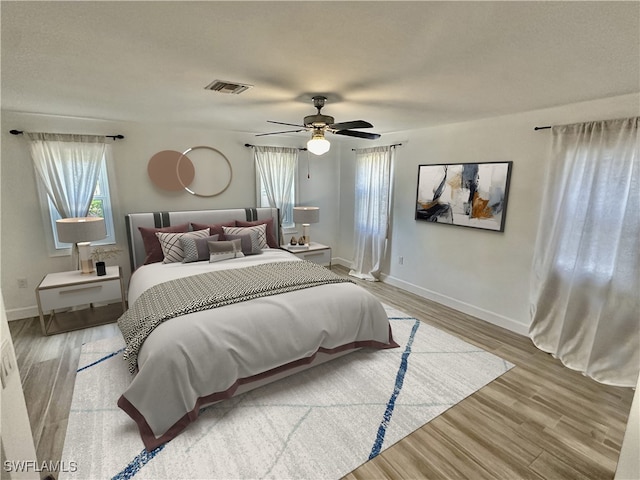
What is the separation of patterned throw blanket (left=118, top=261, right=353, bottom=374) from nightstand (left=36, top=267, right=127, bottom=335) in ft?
2.73

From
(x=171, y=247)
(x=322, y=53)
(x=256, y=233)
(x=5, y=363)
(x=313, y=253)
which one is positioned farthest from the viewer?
(x=313, y=253)

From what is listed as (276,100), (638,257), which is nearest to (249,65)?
(276,100)

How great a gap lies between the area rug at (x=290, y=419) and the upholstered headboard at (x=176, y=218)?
4.16 ft

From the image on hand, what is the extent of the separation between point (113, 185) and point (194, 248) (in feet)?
4.46

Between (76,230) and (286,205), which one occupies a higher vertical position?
(286,205)

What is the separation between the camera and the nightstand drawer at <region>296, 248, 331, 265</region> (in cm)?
458

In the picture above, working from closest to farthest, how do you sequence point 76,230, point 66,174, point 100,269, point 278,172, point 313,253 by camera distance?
point 76,230 → point 100,269 → point 66,174 → point 313,253 → point 278,172

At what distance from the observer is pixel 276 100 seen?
268 centimetres

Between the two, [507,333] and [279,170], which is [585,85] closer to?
[507,333]

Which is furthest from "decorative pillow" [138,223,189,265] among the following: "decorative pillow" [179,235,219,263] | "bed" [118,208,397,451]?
"decorative pillow" [179,235,219,263]

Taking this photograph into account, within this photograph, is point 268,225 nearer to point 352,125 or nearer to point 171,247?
point 171,247

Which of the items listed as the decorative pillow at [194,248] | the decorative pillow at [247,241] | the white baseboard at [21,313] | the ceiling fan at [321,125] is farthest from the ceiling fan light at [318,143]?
the white baseboard at [21,313]

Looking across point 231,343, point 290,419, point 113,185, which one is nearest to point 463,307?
point 290,419

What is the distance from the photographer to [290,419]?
213 cm
